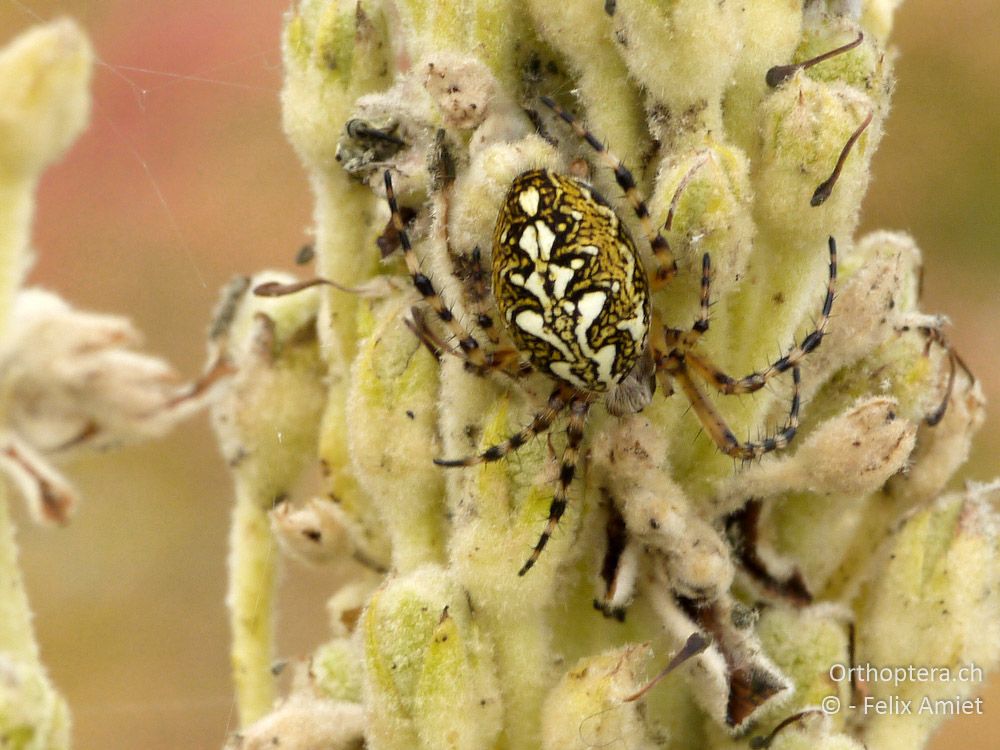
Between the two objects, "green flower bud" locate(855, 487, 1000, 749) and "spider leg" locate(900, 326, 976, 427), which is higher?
"spider leg" locate(900, 326, 976, 427)

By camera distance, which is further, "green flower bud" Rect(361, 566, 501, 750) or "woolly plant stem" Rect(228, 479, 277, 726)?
"woolly plant stem" Rect(228, 479, 277, 726)

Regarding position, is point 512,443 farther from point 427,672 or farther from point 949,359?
point 949,359

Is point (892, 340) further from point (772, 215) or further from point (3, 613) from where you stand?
point (3, 613)

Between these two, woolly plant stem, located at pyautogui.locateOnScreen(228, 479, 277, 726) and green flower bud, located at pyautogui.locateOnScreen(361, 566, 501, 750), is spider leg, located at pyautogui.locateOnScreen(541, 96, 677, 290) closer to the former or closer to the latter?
green flower bud, located at pyautogui.locateOnScreen(361, 566, 501, 750)

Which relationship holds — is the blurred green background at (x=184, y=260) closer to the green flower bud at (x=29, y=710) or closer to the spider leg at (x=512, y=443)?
the spider leg at (x=512, y=443)

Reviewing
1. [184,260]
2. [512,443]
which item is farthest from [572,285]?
[184,260]

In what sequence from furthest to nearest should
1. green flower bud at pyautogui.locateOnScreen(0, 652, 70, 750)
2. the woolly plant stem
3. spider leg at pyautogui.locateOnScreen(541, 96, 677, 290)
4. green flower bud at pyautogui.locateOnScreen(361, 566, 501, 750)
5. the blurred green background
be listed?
the blurred green background → the woolly plant stem → spider leg at pyautogui.locateOnScreen(541, 96, 677, 290) → green flower bud at pyautogui.locateOnScreen(361, 566, 501, 750) → green flower bud at pyautogui.locateOnScreen(0, 652, 70, 750)

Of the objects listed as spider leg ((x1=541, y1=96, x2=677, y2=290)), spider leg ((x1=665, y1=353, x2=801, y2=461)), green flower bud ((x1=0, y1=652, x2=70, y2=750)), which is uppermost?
spider leg ((x1=541, y1=96, x2=677, y2=290))

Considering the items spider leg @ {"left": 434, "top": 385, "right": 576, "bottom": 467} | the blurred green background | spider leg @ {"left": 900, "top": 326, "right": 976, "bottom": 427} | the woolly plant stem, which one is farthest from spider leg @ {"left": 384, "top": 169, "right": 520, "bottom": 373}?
the blurred green background
